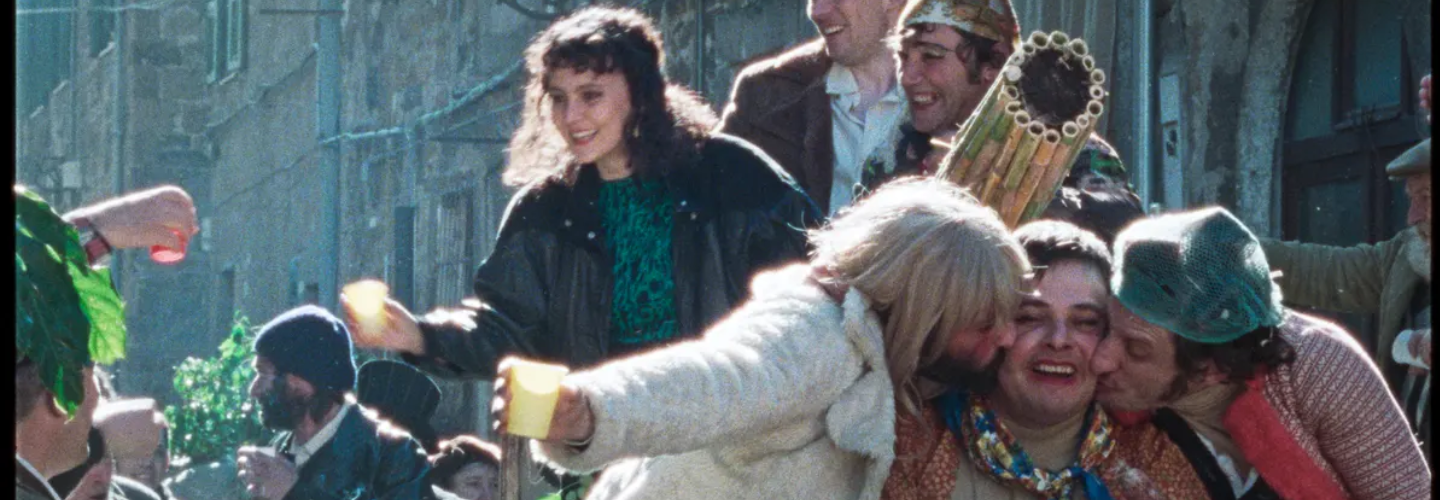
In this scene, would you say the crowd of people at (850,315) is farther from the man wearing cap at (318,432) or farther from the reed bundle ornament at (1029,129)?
the man wearing cap at (318,432)

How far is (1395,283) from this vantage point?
17.6ft

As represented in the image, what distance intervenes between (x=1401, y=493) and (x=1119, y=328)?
0.50 metres

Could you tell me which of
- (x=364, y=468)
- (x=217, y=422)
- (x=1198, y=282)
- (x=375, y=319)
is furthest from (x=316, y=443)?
(x=217, y=422)

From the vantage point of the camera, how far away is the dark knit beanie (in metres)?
6.63

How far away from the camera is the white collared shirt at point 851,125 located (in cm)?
496

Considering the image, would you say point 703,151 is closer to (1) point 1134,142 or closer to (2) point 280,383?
(2) point 280,383

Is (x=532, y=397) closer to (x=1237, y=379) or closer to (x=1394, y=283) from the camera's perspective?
(x=1237, y=379)

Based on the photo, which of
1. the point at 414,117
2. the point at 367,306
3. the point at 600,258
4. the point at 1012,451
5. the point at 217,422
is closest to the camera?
the point at 1012,451

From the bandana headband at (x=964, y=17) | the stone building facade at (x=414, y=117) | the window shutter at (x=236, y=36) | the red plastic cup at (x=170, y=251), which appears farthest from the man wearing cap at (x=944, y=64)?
the window shutter at (x=236, y=36)

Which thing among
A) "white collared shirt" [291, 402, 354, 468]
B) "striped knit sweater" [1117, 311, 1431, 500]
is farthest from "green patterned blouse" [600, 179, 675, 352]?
"white collared shirt" [291, 402, 354, 468]

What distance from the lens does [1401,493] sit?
3.49 metres

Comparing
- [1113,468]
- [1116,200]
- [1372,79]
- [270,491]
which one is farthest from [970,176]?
[1372,79]

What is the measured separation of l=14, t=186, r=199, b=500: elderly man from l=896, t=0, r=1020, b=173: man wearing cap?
1.80 metres

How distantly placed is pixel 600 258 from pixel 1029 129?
91 centimetres
